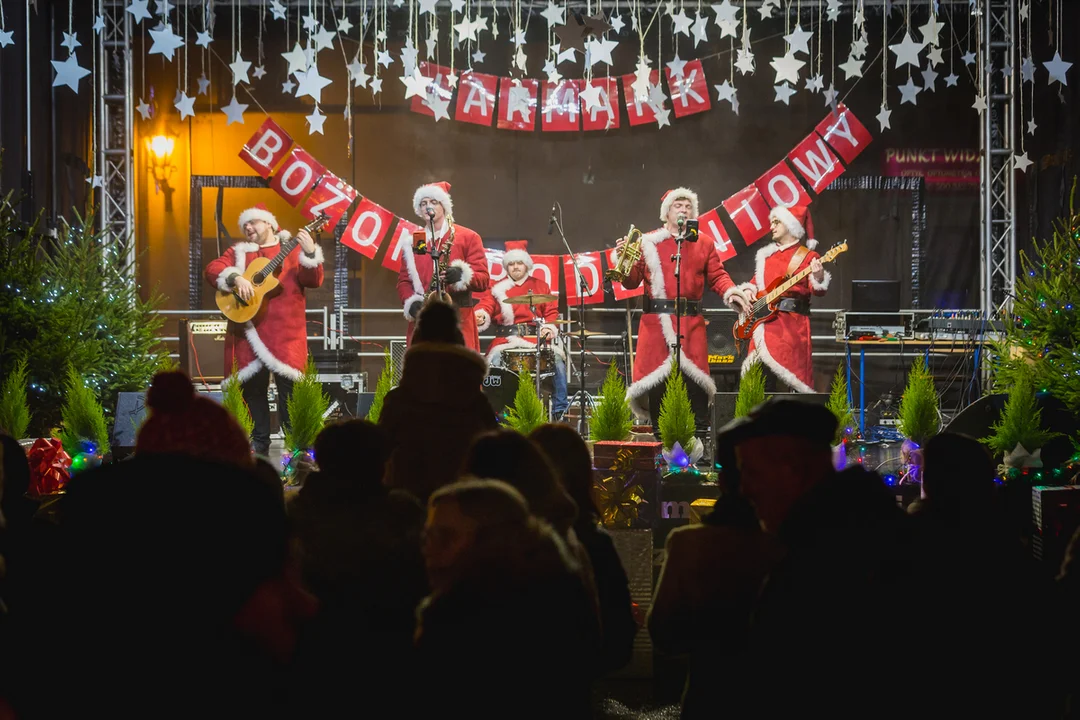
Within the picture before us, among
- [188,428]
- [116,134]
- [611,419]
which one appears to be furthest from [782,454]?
[116,134]

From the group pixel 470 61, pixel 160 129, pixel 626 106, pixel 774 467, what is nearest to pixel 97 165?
pixel 160 129

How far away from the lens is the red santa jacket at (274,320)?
28.9 feet

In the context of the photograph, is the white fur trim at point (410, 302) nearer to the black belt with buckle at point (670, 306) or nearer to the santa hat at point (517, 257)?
the santa hat at point (517, 257)

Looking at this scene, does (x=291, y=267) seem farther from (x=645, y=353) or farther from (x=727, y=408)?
(x=727, y=408)

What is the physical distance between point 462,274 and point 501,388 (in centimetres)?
142

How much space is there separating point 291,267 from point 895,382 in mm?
6900

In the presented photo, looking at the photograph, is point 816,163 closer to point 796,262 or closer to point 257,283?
point 796,262

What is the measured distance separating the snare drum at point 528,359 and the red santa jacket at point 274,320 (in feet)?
5.98

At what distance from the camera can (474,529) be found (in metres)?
1.88

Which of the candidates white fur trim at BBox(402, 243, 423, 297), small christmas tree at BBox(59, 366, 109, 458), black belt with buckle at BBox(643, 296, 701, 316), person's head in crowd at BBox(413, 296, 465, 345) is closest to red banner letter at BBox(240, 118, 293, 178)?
white fur trim at BBox(402, 243, 423, 297)

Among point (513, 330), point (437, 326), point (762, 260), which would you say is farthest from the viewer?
point (513, 330)

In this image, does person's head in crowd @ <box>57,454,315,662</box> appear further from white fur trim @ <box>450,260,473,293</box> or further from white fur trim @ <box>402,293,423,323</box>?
white fur trim @ <box>402,293,423,323</box>

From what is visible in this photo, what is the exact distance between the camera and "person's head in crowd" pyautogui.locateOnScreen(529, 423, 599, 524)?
2604 millimetres

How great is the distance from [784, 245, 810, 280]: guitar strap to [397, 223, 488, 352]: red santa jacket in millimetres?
2804
